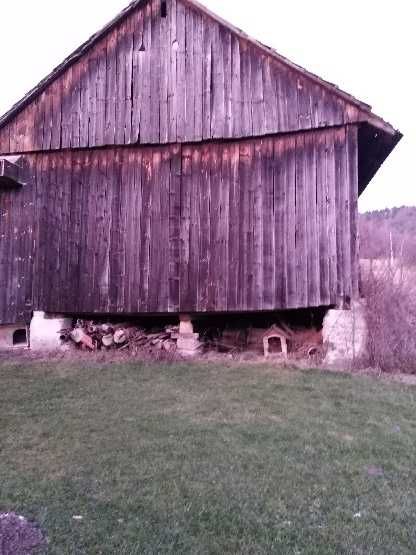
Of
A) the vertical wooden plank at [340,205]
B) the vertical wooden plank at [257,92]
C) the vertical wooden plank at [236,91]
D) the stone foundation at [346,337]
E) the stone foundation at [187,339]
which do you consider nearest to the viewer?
the stone foundation at [346,337]

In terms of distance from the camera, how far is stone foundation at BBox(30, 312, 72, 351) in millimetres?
12016

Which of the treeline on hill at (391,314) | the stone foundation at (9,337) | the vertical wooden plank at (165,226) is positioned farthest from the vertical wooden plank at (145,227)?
the treeline on hill at (391,314)

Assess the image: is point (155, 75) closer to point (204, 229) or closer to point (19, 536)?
point (204, 229)

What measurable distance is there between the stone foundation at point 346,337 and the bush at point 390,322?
0.18 m

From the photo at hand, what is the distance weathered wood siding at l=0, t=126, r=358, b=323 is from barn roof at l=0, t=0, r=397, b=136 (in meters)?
0.58

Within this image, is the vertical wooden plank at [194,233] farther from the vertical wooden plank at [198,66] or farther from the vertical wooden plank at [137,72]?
the vertical wooden plank at [137,72]

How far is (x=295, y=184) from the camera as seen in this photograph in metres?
11.1

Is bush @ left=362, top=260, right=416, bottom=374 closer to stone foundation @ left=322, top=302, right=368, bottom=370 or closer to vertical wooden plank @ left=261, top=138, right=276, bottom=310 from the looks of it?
stone foundation @ left=322, top=302, right=368, bottom=370

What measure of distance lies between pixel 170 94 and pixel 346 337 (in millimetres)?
6328

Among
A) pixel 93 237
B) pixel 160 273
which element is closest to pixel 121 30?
pixel 93 237

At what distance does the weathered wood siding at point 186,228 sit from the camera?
10930mm

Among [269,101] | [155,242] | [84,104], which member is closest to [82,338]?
Result: [155,242]

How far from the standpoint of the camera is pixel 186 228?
11.5m

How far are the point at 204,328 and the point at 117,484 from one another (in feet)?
25.2
